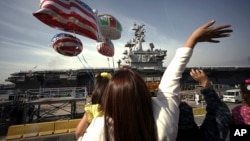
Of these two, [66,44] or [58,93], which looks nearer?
[66,44]

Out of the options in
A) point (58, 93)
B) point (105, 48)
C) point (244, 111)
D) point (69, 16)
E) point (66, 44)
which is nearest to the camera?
point (244, 111)

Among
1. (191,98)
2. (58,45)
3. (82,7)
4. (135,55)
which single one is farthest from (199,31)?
(135,55)

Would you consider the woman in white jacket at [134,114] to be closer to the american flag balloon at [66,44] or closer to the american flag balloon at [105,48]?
the american flag balloon at [66,44]

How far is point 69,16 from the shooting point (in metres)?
6.67

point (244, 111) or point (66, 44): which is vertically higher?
point (66, 44)

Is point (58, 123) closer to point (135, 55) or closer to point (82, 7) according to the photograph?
point (82, 7)

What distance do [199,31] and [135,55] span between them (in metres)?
36.7

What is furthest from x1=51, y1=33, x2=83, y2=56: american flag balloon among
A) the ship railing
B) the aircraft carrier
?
the aircraft carrier

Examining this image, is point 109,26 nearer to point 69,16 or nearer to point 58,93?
point 69,16

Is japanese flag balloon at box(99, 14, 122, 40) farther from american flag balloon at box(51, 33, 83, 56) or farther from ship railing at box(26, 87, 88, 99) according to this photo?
ship railing at box(26, 87, 88, 99)

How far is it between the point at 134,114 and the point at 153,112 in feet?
0.42

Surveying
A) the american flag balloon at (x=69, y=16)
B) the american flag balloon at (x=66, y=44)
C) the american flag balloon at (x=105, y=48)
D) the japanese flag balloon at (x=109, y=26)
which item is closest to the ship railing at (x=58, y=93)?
the american flag balloon at (x=105, y=48)

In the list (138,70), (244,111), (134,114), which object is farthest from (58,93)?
(138,70)

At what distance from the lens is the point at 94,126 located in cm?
106
